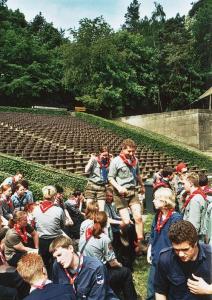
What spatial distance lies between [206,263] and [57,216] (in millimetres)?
3483

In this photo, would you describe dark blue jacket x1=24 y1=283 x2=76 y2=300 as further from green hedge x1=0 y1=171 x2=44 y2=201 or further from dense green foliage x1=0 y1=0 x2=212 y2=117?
dense green foliage x1=0 y1=0 x2=212 y2=117

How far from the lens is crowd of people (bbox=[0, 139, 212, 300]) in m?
3.40

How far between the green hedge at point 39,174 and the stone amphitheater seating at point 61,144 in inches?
93.4

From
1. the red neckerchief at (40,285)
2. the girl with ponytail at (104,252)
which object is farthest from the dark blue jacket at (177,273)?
the girl with ponytail at (104,252)

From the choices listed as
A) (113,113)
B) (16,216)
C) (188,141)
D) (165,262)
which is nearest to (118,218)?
(16,216)

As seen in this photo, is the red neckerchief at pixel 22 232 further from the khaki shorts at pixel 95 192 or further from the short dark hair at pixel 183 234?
the short dark hair at pixel 183 234

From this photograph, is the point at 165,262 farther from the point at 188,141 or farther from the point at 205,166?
the point at 188,141

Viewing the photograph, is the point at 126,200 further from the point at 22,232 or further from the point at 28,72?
the point at 28,72

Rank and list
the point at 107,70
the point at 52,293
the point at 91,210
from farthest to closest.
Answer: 1. the point at 107,70
2. the point at 91,210
3. the point at 52,293

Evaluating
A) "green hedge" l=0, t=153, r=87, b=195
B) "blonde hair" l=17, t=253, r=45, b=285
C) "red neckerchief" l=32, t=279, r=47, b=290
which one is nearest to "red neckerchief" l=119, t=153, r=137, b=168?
"blonde hair" l=17, t=253, r=45, b=285

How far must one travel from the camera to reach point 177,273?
3.40m

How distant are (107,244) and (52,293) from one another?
1777 mm

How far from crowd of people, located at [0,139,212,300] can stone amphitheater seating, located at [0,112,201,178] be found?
9.11 metres

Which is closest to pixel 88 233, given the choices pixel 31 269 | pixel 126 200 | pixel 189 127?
pixel 126 200
